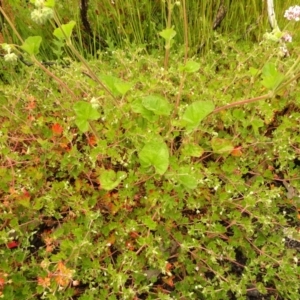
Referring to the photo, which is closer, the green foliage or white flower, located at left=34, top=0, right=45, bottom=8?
white flower, located at left=34, top=0, right=45, bottom=8

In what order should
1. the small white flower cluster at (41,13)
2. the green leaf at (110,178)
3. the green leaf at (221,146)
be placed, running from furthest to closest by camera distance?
the green leaf at (221,146)
the green leaf at (110,178)
the small white flower cluster at (41,13)

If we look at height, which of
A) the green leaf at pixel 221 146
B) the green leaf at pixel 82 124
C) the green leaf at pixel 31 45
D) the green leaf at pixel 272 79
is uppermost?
the green leaf at pixel 31 45

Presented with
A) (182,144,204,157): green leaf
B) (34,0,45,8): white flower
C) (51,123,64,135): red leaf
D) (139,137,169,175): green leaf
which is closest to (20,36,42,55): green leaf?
(34,0,45,8): white flower

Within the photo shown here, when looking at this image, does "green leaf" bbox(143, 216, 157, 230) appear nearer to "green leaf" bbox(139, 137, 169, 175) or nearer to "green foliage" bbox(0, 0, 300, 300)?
"green foliage" bbox(0, 0, 300, 300)

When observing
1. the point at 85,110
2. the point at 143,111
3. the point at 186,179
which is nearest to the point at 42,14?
the point at 85,110

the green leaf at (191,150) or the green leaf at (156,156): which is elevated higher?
the green leaf at (156,156)

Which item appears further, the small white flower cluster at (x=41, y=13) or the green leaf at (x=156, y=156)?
the green leaf at (x=156, y=156)

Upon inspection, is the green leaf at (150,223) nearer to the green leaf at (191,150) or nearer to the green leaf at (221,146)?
the green leaf at (191,150)

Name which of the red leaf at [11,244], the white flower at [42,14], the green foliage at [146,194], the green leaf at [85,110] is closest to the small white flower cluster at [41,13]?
the white flower at [42,14]

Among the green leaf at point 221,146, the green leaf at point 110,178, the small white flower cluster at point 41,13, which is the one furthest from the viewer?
the green leaf at point 221,146
